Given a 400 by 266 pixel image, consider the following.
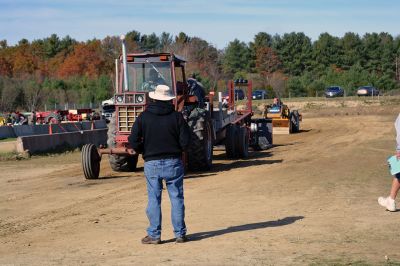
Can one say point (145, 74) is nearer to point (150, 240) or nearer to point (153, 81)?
point (153, 81)

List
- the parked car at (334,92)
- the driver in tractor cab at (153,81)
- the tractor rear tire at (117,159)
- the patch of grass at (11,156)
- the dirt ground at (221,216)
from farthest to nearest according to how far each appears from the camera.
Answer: the parked car at (334,92), the patch of grass at (11,156), the driver in tractor cab at (153,81), the tractor rear tire at (117,159), the dirt ground at (221,216)

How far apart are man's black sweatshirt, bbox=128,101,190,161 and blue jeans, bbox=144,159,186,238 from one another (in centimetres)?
10

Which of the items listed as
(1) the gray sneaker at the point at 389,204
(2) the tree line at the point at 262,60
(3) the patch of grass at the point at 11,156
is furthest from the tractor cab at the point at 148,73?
(2) the tree line at the point at 262,60

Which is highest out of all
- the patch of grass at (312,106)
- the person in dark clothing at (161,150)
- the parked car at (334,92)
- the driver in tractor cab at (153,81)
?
the driver in tractor cab at (153,81)

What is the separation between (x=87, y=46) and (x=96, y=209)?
8849 centimetres

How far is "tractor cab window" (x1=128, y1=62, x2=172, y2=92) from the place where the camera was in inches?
639

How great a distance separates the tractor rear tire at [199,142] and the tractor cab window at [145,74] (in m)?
1.11

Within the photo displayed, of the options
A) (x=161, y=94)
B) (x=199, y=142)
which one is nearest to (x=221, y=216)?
(x=161, y=94)

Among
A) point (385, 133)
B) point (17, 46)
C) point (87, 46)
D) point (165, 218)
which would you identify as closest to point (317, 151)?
point (385, 133)

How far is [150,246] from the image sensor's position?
27.3ft

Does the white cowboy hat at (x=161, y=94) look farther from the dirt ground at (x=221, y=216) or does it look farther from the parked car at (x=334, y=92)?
the parked car at (x=334, y=92)

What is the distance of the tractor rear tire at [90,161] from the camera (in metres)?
15.6

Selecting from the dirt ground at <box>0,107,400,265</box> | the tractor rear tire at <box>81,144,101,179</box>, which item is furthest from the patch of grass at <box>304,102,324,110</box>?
the tractor rear tire at <box>81,144,101,179</box>

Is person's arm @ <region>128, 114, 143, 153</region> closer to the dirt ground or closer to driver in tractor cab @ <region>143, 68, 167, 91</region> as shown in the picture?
the dirt ground
